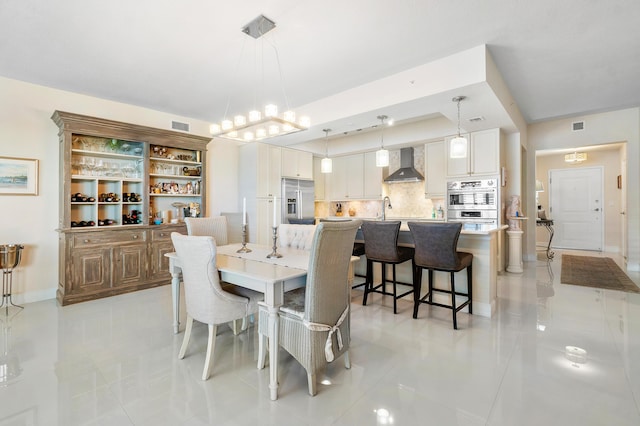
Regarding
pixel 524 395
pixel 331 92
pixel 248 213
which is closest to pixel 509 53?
pixel 331 92

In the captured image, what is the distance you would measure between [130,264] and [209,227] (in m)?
1.60

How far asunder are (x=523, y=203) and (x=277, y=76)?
218 inches

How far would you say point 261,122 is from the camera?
2688 mm

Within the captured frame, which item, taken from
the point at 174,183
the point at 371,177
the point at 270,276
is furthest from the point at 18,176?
the point at 371,177

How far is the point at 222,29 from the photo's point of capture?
106 inches

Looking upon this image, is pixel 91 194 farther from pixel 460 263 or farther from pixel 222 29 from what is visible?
pixel 460 263

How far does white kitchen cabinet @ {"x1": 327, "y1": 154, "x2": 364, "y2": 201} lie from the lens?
691 centimetres

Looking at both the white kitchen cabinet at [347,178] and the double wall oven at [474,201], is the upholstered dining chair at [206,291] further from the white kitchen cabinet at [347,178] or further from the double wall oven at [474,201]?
the white kitchen cabinet at [347,178]

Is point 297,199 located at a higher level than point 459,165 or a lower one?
lower

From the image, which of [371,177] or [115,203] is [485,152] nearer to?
[371,177]

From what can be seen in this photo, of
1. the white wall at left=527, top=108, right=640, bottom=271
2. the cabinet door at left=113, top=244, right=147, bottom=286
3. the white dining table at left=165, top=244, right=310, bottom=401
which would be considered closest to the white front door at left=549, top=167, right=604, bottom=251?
the white wall at left=527, top=108, right=640, bottom=271

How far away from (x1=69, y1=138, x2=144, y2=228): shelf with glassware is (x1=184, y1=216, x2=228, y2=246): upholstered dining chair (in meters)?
1.58

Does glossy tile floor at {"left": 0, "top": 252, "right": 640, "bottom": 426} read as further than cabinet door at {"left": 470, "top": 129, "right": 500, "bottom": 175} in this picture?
No

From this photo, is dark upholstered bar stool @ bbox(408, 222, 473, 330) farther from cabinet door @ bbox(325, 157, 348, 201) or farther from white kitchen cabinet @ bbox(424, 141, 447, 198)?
cabinet door @ bbox(325, 157, 348, 201)
